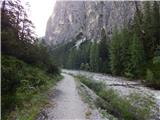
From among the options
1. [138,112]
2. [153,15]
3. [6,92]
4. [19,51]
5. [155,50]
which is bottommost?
[138,112]

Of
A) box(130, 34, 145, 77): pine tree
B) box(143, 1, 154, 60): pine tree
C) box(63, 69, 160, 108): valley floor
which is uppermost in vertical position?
box(143, 1, 154, 60): pine tree

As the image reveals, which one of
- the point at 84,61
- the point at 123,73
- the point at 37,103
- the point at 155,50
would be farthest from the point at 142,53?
the point at 84,61

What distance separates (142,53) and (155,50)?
4.28m

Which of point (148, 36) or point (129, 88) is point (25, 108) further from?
point (148, 36)

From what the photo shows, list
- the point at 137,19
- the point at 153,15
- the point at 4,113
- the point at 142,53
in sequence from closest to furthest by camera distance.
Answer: the point at 4,113 → the point at 142,53 → the point at 153,15 → the point at 137,19

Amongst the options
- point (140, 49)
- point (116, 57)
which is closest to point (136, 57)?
point (140, 49)

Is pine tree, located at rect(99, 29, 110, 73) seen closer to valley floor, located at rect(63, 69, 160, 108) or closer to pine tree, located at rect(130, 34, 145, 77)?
pine tree, located at rect(130, 34, 145, 77)

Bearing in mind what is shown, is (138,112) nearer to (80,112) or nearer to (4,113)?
(80,112)

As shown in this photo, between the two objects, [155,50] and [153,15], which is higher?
[153,15]

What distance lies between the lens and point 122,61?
234 ft

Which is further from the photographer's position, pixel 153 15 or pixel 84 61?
pixel 84 61

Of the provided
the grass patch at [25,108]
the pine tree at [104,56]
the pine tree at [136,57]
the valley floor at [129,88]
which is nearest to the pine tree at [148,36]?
the pine tree at [136,57]

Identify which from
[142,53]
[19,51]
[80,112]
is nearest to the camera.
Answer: [80,112]

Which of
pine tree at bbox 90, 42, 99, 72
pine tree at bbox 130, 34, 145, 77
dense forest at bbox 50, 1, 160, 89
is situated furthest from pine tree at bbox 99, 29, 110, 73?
pine tree at bbox 130, 34, 145, 77
